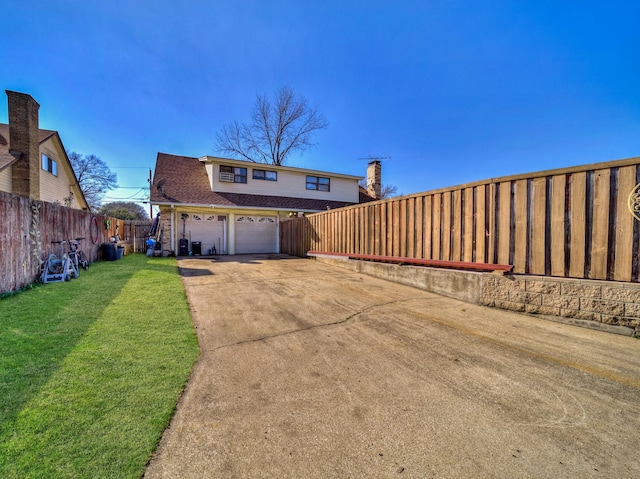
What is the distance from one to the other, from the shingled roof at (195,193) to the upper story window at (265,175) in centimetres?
115

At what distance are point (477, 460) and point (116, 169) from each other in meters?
38.5

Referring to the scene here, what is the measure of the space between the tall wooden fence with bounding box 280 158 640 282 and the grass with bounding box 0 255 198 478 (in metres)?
5.20

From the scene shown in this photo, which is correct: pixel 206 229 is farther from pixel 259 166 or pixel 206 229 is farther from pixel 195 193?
pixel 259 166

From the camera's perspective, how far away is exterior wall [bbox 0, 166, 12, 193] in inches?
402

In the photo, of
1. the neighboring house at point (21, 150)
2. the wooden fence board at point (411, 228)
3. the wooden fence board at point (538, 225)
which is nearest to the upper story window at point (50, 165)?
the neighboring house at point (21, 150)

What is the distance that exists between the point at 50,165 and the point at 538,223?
20.6 meters

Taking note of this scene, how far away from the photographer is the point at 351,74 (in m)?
12.2

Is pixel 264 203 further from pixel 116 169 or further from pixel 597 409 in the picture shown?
pixel 116 169

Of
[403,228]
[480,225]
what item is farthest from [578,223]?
[403,228]

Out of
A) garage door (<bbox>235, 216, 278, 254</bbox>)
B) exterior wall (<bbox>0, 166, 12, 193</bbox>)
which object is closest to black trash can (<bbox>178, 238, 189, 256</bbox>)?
garage door (<bbox>235, 216, 278, 254</bbox>)

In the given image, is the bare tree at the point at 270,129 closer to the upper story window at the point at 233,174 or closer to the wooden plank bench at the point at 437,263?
the upper story window at the point at 233,174

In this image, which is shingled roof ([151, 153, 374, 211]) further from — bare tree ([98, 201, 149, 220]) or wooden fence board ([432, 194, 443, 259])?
bare tree ([98, 201, 149, 220])

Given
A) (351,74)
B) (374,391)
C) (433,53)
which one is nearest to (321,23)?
(351,74)

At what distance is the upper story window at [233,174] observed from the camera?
48.8 ft
